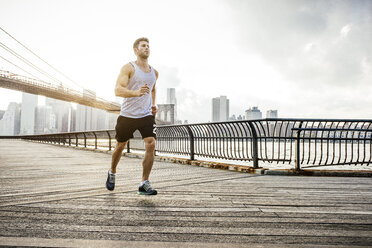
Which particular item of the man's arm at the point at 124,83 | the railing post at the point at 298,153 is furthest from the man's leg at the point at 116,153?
the railing post at the point at 298,153

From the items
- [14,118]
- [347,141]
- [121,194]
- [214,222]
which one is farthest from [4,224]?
[14,118]

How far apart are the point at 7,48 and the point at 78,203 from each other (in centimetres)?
6210

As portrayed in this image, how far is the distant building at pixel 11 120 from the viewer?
368 feet

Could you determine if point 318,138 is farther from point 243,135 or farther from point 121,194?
point 121,194

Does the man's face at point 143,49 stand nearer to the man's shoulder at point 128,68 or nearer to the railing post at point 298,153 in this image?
the man's shoulder at point 128,68

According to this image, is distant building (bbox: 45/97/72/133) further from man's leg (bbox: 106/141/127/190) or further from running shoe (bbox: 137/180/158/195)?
running shoe (bbox: 137/180/158/195)

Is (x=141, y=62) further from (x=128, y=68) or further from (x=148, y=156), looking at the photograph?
(x=148, y=156)

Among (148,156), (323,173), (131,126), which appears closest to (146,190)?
(148,156)

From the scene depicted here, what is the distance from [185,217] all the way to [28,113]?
124m

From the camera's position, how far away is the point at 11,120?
378 ft

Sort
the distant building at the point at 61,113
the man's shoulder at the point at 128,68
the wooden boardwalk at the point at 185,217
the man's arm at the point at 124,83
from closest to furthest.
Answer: the wooden boardwalk at the point at 185,217 < the man's arm at the point at 124,83 < the man's shoulder at the point at 128,68 < the distant building at the point at 61,113

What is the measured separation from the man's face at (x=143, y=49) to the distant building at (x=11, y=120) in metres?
125

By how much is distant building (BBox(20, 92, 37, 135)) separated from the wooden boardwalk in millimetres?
119593

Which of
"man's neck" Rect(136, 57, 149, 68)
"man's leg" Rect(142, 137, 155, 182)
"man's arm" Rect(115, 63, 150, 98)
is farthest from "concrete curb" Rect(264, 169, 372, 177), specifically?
"man's arm" Rect(115, 63, 150, 98)
